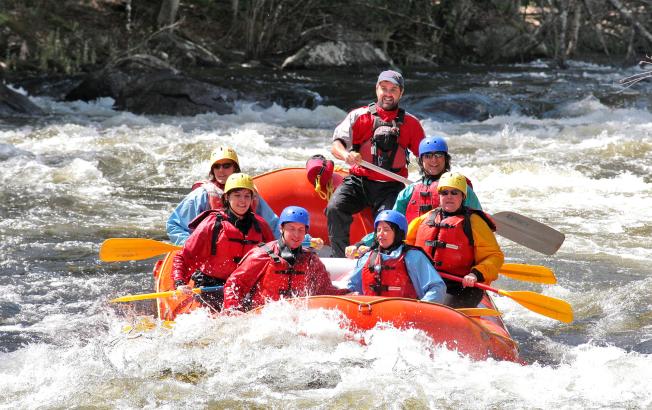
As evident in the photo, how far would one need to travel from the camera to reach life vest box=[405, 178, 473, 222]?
18.8ft

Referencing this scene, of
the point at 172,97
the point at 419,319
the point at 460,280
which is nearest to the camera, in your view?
the point at 419,319

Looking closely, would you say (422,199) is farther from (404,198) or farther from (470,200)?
(470,200)

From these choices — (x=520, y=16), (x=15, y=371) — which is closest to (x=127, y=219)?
(x=15, y=371)

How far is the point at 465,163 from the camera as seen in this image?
11352mm

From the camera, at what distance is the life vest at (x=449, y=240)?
17.8ft

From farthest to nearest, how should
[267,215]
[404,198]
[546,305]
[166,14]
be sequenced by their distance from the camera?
[166,14], [267,215], [404,198], [546,305]

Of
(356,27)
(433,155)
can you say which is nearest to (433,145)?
(433,155)

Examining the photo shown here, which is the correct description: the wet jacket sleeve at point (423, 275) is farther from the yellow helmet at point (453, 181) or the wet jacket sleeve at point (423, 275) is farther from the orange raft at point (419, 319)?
the yellow helmet at point (453, 181)

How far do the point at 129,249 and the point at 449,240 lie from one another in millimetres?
1987

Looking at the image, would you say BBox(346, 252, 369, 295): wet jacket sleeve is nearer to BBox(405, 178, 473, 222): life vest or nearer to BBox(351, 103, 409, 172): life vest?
BBox(405, 178, 473, 222): life vest

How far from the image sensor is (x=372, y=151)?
6.32 meters

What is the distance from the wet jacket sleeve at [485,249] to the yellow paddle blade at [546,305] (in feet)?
0.64

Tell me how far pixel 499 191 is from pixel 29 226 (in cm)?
463

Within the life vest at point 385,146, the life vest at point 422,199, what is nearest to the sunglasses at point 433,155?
the life vest at point 422,199
